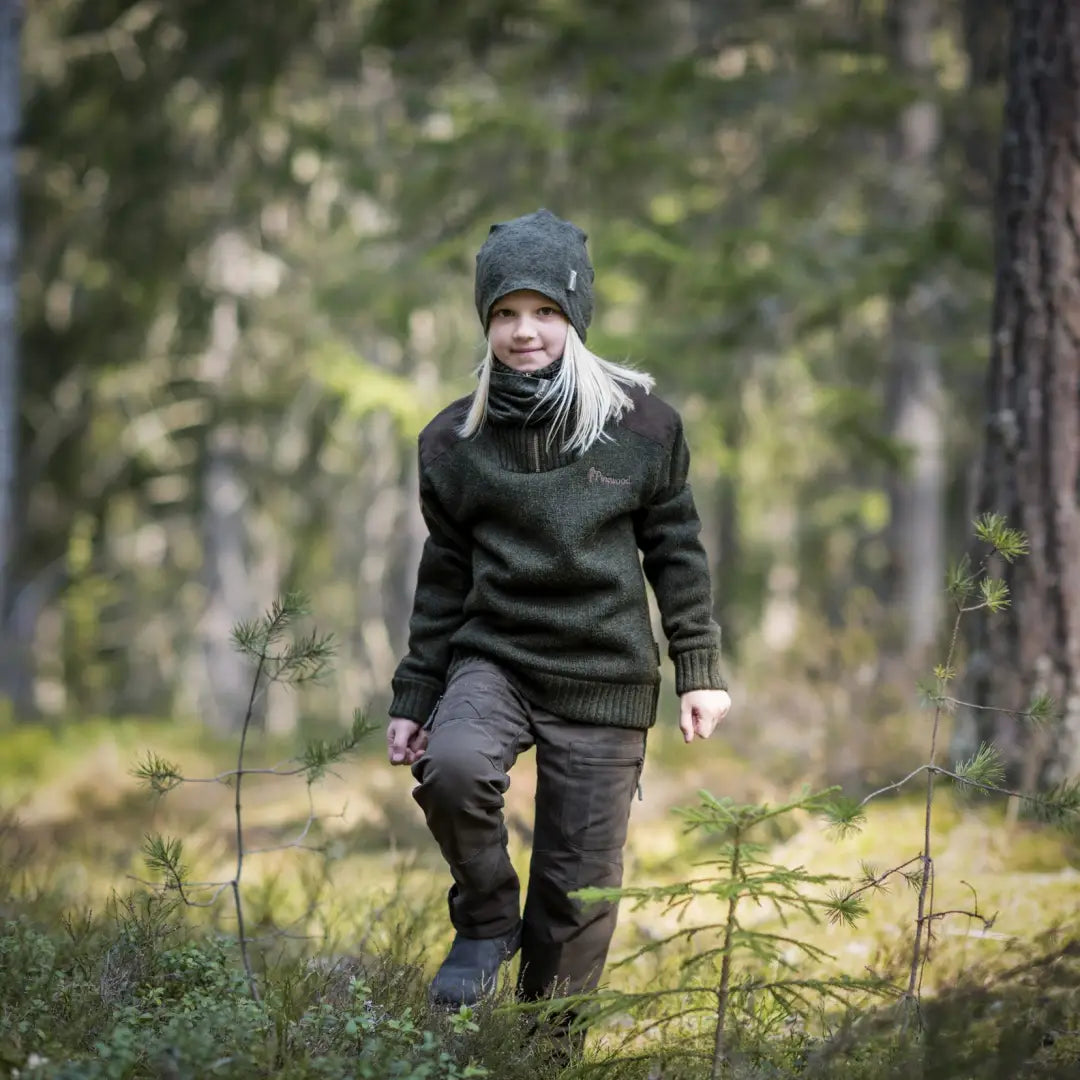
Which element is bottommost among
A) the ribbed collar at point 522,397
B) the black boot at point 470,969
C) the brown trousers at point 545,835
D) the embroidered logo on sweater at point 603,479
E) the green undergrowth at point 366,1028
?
the green undergrowth at point 366,1028

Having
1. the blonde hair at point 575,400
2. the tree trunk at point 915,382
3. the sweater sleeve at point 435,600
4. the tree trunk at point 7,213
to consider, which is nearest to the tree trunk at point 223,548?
the tree trunk at point 7,213

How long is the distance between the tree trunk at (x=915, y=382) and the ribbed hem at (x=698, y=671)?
5980 millimetres

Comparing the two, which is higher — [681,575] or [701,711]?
[681,575]

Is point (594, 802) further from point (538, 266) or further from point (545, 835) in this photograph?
point (538, 266)

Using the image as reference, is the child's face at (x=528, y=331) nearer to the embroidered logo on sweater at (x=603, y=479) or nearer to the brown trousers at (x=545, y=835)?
the embroidered logo on sweater at (x=603, y=479)

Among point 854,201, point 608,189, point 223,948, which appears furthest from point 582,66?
point 223,948

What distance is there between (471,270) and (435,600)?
18.9ft

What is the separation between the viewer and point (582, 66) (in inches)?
344

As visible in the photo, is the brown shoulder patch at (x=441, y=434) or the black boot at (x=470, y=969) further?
the brown shoulder patch at (x=441, y=434)

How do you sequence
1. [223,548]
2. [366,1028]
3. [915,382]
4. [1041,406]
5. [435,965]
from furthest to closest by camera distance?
1. [223,548]
2. [915,382]
3. [1041,406]
4. [435,965]
5. [366,1028]

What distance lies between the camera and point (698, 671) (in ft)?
11.4

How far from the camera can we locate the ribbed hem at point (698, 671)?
11.4 ft

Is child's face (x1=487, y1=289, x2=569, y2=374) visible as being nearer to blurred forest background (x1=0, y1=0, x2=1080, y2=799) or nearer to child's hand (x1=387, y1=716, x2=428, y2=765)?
child's hand (x1=387, y1=716, x2=428, y2=765)

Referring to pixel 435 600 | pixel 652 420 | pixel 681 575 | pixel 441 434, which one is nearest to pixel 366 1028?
pixel 435 600
